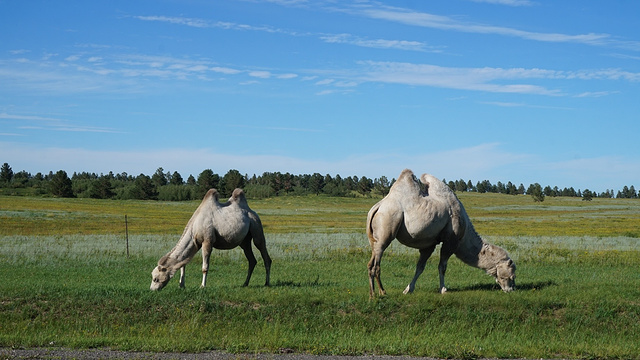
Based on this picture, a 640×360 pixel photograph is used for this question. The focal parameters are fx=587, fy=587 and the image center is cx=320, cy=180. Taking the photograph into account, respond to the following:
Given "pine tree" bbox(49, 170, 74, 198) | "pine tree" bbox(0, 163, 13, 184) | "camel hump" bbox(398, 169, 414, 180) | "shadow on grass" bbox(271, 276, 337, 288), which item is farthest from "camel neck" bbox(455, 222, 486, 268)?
"pine tree" bbox(0, 163, 13, 184)

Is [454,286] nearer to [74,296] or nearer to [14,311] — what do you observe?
[74,296]

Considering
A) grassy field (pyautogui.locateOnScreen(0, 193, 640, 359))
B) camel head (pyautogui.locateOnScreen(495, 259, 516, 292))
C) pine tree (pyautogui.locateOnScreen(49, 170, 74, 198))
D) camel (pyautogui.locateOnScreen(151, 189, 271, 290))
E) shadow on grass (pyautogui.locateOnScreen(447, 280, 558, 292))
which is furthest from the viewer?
pine tree (pyautogui.locateOnScreen(49, 170, 74, 198))

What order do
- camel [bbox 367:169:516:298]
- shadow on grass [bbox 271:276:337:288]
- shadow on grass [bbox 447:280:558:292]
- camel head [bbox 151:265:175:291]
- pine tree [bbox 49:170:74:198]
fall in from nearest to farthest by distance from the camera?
1. camel [bbox 367:169:516:298]
2. shadow on grass [bbox 447:280:558:292]
3. camel head [bbox 151:265:175:291]
4. shadow on grass [bbox 271:276:337:288]
5. pine tree [bbox 49:170:74:198]

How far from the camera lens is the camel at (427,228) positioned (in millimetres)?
14375

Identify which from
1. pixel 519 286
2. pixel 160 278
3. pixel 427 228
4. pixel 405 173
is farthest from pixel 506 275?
pixel 160 278

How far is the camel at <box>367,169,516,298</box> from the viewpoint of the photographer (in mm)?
14375

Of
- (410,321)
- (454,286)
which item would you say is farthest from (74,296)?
(454,286)

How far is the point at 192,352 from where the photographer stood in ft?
35.7

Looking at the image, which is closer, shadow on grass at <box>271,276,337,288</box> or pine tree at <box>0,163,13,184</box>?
shadow on grass at <box>271,276,337,288</box>

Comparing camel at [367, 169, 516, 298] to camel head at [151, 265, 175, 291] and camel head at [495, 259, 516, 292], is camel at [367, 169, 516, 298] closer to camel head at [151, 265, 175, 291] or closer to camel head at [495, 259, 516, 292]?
camel head at [495, 259, 516, 292]

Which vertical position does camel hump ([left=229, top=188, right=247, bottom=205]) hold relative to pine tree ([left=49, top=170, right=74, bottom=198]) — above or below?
below

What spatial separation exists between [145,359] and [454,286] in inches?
372

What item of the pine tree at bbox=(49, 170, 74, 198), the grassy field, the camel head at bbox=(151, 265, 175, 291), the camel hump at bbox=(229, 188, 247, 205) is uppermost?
the pine tree at bbox=(49, 170, 74, 198)

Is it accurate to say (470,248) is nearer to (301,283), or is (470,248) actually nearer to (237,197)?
(301,283)
